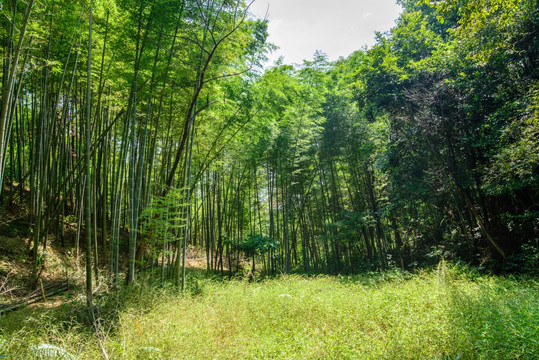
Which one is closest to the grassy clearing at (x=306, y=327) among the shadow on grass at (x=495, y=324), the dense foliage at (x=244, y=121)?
the shadow on grass at (x=495, y=324)

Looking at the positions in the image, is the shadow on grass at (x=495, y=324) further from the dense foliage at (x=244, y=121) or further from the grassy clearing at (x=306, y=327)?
the dense foliage at (x=244, y=121)

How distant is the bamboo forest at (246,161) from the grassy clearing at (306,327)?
23 millimetres

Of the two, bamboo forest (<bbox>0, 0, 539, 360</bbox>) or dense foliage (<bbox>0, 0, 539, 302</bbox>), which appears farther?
dense foliage (<bbox>0, 0, 539, 302</bbox>)

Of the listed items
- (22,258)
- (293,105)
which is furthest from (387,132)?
(22,258)

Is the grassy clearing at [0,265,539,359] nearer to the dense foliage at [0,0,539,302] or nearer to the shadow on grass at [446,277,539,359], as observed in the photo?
the shadow on grass at [446,277,539,359]

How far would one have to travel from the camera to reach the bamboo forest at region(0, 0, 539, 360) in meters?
2.58

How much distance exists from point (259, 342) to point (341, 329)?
92cm

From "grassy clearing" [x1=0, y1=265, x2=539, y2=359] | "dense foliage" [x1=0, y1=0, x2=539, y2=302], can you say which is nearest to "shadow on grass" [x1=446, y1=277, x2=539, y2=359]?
"grassy clearing" [x1=0, y1=265, x2=539, y2=359]

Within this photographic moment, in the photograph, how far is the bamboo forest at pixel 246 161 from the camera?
258 cm

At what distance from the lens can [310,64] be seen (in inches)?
327

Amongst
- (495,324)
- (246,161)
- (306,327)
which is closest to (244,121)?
(246,161)

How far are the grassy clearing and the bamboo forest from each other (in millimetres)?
23

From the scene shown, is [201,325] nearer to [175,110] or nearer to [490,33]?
[175,110]

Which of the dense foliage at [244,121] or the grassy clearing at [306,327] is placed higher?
the dense foliage at [244,121]
